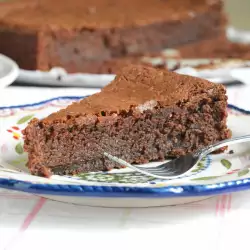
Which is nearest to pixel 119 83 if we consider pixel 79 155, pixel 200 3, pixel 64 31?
pixel 79 155

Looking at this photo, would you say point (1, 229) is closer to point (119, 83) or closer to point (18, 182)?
point (18, 182)

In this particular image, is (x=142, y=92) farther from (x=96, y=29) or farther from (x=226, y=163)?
(x=96, y=29)

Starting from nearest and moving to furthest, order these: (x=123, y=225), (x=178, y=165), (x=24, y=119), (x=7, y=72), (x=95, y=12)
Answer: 1. (x=123, y=225)
2. (x=178, y=165)
3. (x=24, y=119)
4. (x=7, y=72)
5. (x=95, y=12)

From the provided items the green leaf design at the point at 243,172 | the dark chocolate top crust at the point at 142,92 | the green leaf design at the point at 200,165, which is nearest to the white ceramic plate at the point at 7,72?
the dark chocolate top crust at the point at 142,92

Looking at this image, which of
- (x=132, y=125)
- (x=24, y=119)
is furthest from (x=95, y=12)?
(x=132, y=125)

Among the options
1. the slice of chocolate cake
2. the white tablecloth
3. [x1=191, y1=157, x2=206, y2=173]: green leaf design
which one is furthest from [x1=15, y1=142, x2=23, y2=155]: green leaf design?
[x1=191, y1=157, x2=206, y2=173]: green leaf design

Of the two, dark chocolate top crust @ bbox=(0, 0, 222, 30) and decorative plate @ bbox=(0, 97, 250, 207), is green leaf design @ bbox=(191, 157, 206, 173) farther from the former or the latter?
dark chocolate top crust @ bbox=(0, 0, 222, 30)
